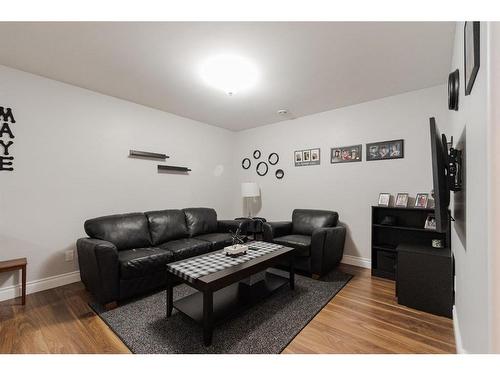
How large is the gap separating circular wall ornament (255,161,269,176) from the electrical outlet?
3.21 m

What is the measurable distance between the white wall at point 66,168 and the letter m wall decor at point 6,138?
0.12 feet

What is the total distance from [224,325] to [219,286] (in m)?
0.43

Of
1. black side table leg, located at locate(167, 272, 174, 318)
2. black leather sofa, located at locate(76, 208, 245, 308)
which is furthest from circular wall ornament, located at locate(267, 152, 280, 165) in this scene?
black side table leg, located at locate(167, 272, 174, 318)

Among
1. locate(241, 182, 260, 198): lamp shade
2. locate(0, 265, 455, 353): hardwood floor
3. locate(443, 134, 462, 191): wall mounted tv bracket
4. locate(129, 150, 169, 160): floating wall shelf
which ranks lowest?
locate(0, 265, 455, 353): hardwood floor

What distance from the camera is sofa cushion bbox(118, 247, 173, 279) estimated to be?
2236 millimetres

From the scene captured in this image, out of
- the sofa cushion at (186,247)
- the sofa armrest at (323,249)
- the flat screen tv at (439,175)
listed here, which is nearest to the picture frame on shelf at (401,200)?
the sofa armrest at (323,249)

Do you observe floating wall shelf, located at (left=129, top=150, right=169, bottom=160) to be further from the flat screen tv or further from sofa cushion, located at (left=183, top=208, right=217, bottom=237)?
the flat screen tv

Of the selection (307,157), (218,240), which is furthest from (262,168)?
(218,240)

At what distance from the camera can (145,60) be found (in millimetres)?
2234

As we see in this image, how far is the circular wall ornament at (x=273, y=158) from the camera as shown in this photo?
14.2 feet

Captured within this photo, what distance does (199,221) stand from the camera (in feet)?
11.9
